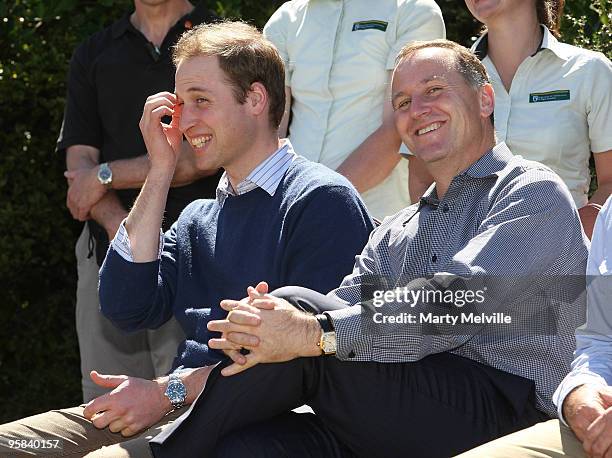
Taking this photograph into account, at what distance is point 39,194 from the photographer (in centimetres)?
679

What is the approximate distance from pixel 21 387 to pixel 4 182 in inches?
49.9

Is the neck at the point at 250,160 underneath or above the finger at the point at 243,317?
above

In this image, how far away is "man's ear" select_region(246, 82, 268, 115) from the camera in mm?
4414

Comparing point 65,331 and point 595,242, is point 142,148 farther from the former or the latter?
point 595,242

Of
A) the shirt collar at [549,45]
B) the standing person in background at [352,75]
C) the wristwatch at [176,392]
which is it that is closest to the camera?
the wristwatch at [176,392]

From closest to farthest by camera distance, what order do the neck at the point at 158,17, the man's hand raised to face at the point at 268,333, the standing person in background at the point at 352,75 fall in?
the man's hand raised to face at the point at 268,333
the standing person in background at the point at 352,75
the neck at the point at 158,17

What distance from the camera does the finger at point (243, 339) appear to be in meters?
3.44

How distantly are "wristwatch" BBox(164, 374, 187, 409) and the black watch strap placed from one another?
80 centimetres

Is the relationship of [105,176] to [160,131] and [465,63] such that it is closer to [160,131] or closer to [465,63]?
[160,131]

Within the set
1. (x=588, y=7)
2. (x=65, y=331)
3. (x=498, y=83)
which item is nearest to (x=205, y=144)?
(x=498, y=83)

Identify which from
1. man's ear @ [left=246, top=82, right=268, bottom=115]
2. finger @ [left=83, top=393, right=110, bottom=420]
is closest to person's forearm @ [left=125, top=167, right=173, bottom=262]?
man's ear @ [left=246, top=82, right=268, bottom=115]

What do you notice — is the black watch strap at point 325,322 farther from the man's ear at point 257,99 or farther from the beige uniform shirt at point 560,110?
the beige uniform shirt at point 560,110

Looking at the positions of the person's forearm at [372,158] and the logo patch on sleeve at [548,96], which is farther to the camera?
the person's forearm at [372,158]

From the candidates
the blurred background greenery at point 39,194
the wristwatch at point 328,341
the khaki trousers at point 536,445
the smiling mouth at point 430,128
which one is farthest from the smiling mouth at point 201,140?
the blurred background greenery at point 39,194
